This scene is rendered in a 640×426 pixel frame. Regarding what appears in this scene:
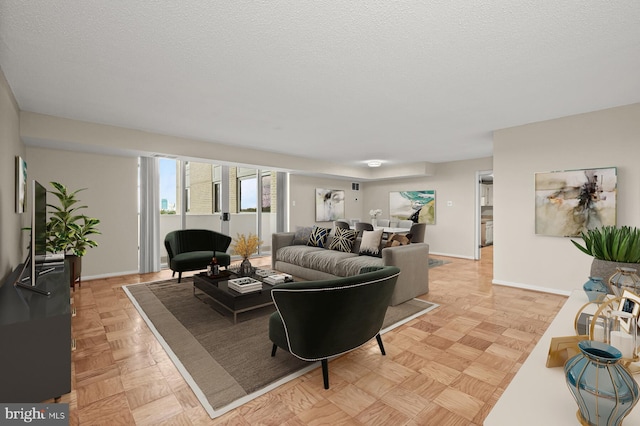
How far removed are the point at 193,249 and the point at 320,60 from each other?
3889mm

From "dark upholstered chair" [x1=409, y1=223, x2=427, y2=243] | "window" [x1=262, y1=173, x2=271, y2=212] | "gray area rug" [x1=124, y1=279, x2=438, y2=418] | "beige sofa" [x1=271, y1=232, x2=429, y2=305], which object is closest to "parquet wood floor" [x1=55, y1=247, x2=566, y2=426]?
"gray area rug" [x1=124, y1=279, x2=438, y2=418]

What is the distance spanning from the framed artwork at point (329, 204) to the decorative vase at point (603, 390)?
7824 millimetres

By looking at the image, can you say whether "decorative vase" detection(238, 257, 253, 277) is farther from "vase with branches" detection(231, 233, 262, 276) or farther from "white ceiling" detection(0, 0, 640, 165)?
"white ceiling" detection(0, 0, 640, 165)

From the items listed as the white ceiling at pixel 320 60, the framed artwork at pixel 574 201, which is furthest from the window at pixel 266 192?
the framed artwork at pixel 574 201

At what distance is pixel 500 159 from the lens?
184 inches

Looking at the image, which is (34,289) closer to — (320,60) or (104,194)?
(320,60)

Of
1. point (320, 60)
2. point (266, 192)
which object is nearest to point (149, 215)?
point (266, 192)

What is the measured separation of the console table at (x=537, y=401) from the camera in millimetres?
772

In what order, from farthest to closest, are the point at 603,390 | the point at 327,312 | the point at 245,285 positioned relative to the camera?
the point at 245,285 < the point at 327,312 < the point at 603,390

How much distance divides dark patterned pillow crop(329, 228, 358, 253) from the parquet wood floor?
5.47 ft

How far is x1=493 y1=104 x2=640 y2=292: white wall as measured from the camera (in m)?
3.66

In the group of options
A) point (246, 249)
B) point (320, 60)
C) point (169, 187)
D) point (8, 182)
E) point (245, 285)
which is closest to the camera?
point (320, 60)

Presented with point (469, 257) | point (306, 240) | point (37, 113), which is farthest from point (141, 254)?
point (469, 257)

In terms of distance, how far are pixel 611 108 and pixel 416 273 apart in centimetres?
316
